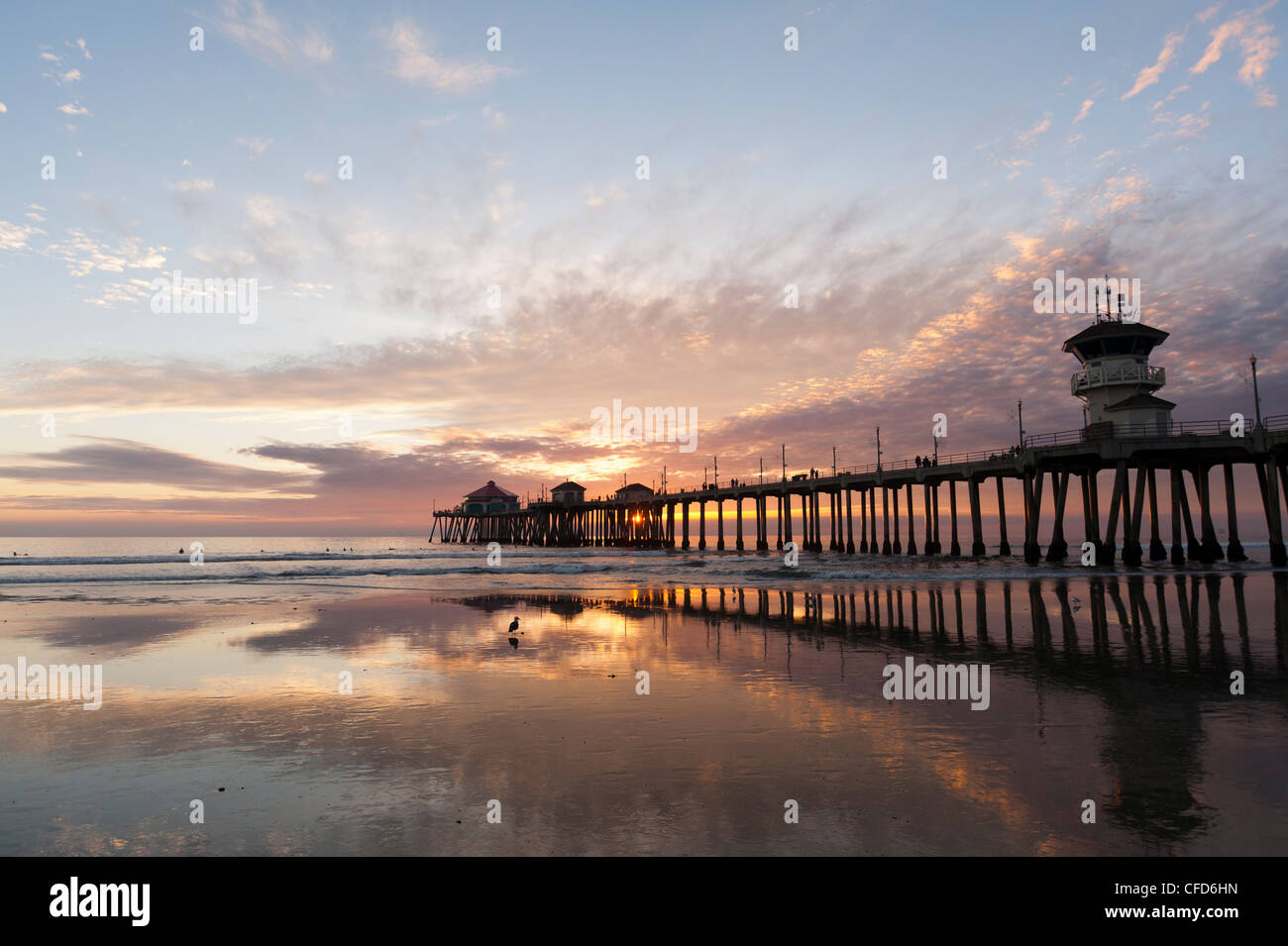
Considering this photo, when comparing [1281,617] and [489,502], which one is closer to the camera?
[1281,617]

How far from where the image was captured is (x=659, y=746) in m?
7.67

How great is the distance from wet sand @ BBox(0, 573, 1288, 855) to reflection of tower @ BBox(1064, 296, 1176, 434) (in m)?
34.2

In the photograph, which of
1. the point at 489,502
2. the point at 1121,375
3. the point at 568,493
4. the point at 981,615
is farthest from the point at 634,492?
the point at 981,615

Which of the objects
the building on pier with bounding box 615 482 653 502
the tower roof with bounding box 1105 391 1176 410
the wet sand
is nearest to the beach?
the wet sand

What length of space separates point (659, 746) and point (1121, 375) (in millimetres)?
51094

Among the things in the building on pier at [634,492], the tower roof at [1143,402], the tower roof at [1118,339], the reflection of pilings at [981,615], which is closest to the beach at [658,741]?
the reflection of pilings at [981,615]

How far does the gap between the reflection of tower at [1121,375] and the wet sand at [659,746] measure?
34.2 metres

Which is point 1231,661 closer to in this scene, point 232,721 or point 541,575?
point 232,721

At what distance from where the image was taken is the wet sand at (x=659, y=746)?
5.29 metres

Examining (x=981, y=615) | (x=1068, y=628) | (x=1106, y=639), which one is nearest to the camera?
(x=1106, y=639)

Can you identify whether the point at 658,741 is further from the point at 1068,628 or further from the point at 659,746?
the point at 1068,628

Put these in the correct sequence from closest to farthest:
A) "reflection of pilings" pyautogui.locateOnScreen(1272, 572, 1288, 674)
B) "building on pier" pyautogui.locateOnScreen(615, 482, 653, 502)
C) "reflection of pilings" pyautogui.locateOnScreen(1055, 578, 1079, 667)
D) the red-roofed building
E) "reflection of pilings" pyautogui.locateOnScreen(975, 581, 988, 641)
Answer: "reflection of pilings" pyautogui.locateOnScreen(1272, 572, 1288, 674) → "reflection of pilings" pyautogui.locateOnScreen(1055, 578, 1079, 667) → "reflection of pilings" pyautogui.locateOnScreen(975, 581, 988, 641) → "building on pier" pyautogui.locateOnScreen(615, 482, 653, 502) → the red-roofed building

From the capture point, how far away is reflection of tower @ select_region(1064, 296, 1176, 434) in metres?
44.8

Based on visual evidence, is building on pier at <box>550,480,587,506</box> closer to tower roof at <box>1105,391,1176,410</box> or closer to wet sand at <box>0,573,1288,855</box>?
tower roof at <box>1105,391,1176,410</box>
